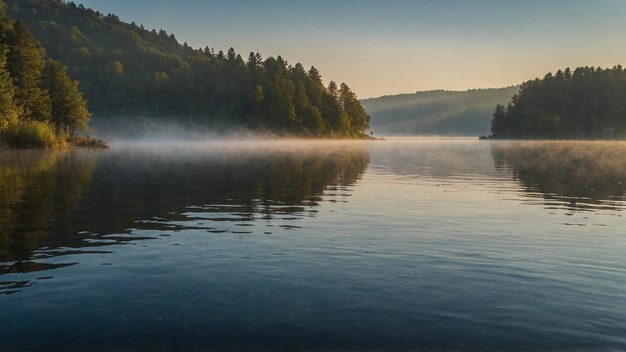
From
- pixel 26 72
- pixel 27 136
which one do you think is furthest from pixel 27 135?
pixel 26 72

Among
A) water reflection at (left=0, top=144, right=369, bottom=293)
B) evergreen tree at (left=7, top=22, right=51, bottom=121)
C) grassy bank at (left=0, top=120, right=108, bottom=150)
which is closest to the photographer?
water reflection at (left=0, top=144, right=369, bottom=293)

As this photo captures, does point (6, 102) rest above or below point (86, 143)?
above

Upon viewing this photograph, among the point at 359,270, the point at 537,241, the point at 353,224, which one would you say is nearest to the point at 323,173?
the point at 353,224

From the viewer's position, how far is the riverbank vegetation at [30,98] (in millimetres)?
75062

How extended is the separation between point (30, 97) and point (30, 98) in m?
0.22

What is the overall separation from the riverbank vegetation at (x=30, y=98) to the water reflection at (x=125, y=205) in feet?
114

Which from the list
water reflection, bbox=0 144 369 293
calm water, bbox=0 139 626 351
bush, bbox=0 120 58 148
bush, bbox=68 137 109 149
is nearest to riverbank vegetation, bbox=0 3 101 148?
bush, bbox=0 120 58 148

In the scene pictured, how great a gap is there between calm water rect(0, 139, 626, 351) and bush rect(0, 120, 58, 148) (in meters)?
55.5

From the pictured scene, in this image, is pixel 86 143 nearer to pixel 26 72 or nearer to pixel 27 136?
pixel 26 72

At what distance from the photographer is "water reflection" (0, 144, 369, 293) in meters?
16.8

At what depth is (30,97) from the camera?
281ft

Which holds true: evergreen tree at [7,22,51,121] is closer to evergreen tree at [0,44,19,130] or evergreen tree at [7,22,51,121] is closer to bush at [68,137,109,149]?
evergreen tree at [0,44,19,130]

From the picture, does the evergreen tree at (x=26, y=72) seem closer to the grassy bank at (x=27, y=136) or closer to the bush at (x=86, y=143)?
the grassy bank at (x=27, y=136)

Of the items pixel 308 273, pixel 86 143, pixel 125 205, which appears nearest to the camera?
pixel 308 273
